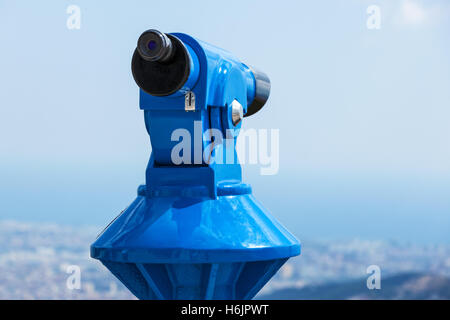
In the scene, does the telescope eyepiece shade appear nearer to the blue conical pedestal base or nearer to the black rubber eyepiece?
the black rubber eyepiece

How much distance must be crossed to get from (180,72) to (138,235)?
2.33 feet

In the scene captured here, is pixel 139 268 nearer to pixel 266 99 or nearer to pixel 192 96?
pixel 192 96

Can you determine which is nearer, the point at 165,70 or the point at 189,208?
the point at 165,70

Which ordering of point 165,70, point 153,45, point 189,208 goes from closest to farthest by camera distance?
point 153,45 → point 165,70 → point 189,208

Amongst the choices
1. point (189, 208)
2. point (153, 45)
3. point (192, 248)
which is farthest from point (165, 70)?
point (192, 248)

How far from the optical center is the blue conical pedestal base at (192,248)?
125 inches

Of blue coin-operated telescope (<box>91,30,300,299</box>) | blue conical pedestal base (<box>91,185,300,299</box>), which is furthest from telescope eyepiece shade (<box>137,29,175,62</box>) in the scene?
blue conical pedestal base (<box>91,185,300,299</box>)

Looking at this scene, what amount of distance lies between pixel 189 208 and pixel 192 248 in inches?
8.4

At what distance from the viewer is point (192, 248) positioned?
313cm

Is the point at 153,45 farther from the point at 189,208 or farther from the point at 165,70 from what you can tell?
the point at 189,208

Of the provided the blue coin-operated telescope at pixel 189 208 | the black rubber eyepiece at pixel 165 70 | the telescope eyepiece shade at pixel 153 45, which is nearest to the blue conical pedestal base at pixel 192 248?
the blue coin-operated telescope at pixel 189 208

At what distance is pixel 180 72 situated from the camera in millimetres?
3152

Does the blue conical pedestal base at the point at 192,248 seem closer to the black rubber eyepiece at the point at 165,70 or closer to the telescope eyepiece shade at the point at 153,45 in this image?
the black rubber eyepiece at the point at 165,70

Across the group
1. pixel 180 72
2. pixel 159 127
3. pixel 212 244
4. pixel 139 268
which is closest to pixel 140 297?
pixel 139 268
